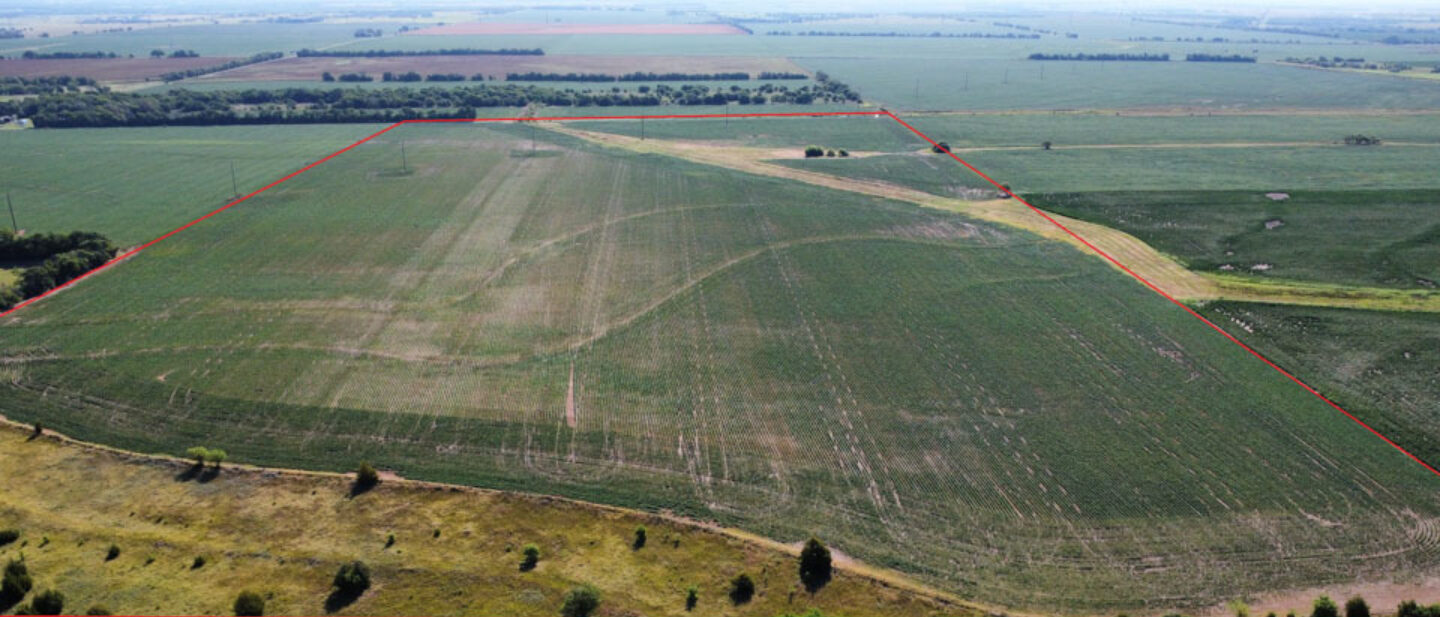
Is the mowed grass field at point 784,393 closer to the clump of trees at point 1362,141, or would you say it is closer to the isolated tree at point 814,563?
the isolated tree at point 814,563

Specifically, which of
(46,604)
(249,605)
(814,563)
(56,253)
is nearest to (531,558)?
(249,605)

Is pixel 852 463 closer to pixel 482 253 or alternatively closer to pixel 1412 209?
pixel 482 253

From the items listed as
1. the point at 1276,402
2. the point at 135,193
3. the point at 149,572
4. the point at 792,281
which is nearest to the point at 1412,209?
the point at 1276,402

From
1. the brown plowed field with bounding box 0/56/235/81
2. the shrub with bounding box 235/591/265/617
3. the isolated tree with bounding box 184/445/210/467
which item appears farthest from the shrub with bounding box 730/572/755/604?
the brown plowed field with bounding box 0/56/235/81

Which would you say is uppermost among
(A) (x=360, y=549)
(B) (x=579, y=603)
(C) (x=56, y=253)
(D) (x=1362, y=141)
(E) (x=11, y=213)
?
(D) (x=1362, y=141)

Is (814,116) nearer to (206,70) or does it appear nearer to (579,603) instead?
(579,603)

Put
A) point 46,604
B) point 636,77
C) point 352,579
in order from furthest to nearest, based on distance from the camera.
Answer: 1. point 636,77
2. point 352,579
3. point 46,604

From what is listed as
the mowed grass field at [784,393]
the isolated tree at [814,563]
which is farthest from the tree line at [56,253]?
the isolated tree at [814,563]
